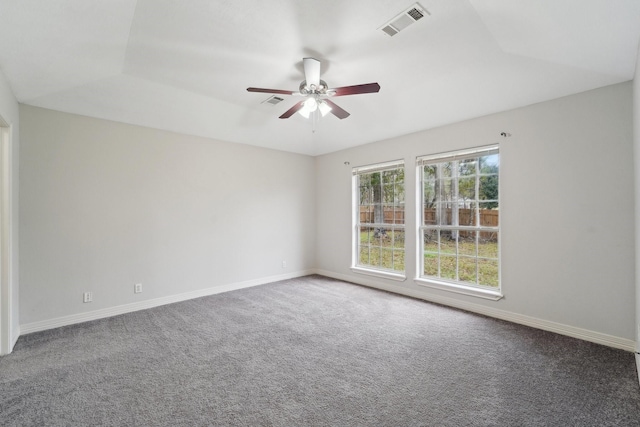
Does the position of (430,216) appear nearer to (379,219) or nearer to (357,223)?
(379,219)

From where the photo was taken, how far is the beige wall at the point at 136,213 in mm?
3236

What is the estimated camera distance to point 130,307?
3795 mm

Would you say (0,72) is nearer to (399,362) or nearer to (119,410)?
(119,410)

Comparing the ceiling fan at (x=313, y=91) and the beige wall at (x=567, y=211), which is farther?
the beige wall at (x=567, y=211)

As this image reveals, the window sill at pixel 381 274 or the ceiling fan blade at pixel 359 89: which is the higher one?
the ceiling fan blade at pixel 359 89

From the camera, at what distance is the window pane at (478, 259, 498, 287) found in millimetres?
3695

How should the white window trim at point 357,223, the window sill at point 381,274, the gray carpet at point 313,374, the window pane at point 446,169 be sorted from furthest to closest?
the white window trim at point 357,223, the window sill at point 381,274, the window pane at point 446,169, the gray carpet at point 313,374

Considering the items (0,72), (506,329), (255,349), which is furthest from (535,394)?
(0,72)

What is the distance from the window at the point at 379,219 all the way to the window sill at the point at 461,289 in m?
0.39

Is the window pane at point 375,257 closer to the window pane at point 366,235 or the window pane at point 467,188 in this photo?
the window pane at point 366,235

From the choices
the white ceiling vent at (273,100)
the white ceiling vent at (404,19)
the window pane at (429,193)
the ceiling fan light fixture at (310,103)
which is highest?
the white ceiling vent at (404,19)

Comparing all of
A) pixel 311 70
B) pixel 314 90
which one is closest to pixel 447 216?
pixel 314 90

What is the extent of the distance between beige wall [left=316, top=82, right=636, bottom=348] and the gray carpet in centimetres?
31

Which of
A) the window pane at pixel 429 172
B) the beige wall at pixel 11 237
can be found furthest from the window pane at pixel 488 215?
the beige wall at pixel 11 237
